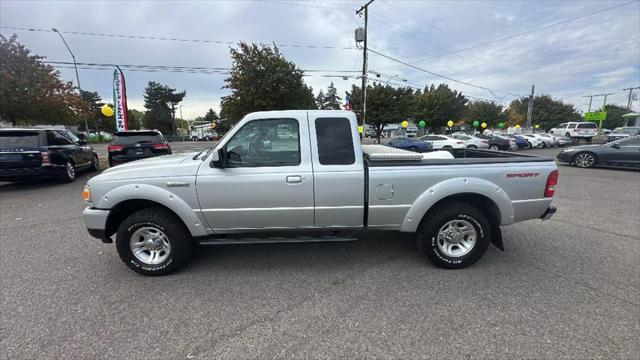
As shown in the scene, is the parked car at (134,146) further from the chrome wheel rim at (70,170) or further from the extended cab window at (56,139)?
the extended cab window at (56,139)

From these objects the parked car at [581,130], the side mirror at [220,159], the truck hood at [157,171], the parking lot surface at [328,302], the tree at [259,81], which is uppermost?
the tree at [259,81]

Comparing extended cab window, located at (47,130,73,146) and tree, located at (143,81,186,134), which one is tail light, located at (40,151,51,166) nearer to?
extended cab window, located at (47,130,73,146)

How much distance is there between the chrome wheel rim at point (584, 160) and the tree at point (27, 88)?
25107 millimetres

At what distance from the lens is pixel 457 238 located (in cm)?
338

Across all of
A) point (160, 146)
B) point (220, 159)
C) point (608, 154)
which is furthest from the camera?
point (608, 154)

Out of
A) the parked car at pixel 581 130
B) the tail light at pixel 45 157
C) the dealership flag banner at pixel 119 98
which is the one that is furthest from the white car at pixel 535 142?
the dealership flag banner at pixel 119 98

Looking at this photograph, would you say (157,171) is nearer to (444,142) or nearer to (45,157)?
(45,157)

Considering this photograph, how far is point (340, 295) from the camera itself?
2.87 m

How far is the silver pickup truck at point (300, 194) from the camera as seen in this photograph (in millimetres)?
3057

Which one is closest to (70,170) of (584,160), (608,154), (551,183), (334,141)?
(334,141)

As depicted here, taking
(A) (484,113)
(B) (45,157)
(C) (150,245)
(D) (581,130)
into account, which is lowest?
(C) (150,245)

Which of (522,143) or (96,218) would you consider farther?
(522,143)

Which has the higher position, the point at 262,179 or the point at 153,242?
Answer: the point at 262,179

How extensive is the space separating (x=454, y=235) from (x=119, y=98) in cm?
2091
